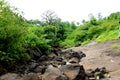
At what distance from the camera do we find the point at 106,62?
25.6 m

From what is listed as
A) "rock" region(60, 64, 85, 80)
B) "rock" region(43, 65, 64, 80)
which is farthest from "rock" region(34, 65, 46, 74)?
"rock" region(43, 65, 64, 80)

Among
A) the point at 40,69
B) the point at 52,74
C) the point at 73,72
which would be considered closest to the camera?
the point at 52,74

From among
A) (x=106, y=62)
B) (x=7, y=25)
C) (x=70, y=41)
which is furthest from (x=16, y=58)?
(x=70, y=41)

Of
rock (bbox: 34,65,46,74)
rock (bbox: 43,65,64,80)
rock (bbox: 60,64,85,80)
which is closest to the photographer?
rock (bbox: 43,65,64,80)

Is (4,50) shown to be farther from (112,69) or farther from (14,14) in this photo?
(112,69)

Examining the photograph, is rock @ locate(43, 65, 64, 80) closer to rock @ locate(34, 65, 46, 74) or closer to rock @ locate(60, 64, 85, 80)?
rock @ locate(60, 64, 85, 80)

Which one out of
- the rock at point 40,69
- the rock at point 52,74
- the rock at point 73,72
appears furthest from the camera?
the rock at point 40,69

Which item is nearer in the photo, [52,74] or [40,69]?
[52,74]

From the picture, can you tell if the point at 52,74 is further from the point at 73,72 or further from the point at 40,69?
the point at 40,69

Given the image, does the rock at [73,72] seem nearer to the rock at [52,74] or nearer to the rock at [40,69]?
the rock at [52,74]

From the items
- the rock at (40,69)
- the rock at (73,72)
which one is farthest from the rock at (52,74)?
the rock at (40,69)

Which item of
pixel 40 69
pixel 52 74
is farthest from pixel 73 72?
pixel 40 69

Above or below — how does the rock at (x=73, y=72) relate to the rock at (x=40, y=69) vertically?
above

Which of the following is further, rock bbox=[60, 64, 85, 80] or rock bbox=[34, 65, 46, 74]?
rock bbox=[34, 65, 46, 74]
